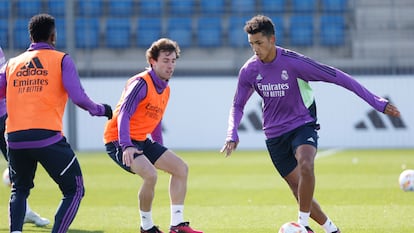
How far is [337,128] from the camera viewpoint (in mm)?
24031

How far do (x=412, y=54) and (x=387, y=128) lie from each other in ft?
12.2

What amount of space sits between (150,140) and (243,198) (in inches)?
163

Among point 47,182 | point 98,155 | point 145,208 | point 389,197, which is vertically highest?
point 145,208

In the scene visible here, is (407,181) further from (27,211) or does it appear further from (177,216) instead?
(27,211)

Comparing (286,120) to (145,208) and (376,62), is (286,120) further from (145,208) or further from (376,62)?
(376,62)

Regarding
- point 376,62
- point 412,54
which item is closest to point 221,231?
point 376,62

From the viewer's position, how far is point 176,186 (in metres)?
8.54

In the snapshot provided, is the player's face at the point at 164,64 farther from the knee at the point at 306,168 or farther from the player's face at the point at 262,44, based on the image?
the knee at the point at 306,168

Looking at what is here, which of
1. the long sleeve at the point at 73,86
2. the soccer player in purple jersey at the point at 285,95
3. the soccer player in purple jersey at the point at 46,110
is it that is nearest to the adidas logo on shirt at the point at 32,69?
the soccer player in purple jersey at the point at 46,110

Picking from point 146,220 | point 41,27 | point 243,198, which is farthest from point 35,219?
point 243,198

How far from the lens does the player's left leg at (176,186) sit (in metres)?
8.46

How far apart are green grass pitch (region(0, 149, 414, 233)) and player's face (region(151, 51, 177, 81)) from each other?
1.84 meters

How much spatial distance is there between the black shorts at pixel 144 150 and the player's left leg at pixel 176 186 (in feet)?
0.20

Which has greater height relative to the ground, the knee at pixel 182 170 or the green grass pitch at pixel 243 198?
the knee at pixel 182 170
